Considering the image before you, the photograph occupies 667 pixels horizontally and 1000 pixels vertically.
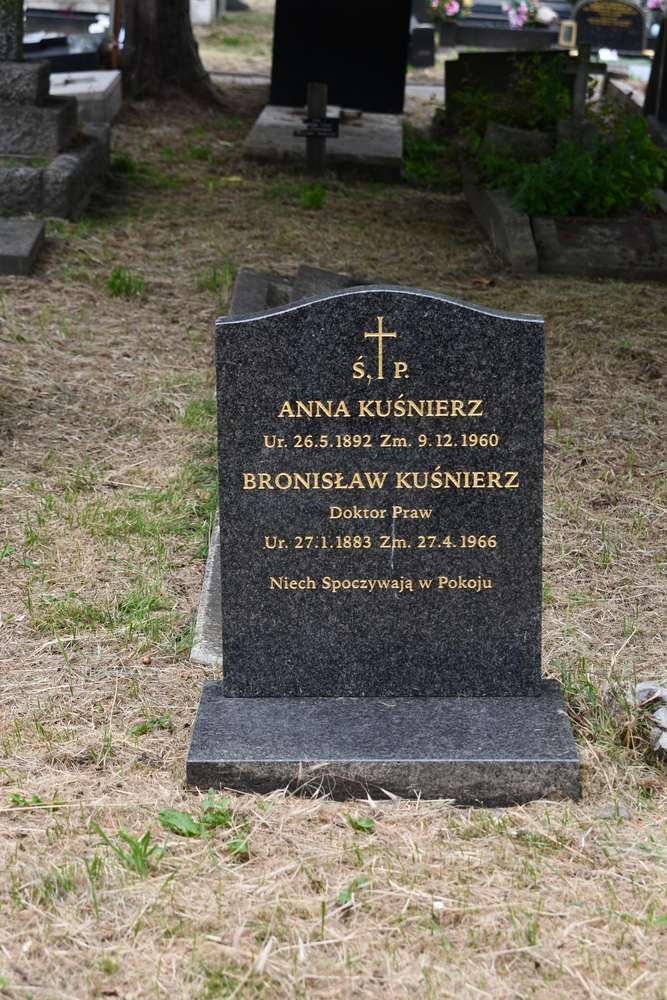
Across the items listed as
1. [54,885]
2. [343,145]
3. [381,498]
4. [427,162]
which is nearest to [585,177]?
[343,145]

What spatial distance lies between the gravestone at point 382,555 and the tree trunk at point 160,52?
1076cm

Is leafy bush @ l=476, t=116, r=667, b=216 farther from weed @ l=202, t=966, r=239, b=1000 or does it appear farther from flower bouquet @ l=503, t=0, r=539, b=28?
flower bouquet @ l=503, t=0, r=539, b=28

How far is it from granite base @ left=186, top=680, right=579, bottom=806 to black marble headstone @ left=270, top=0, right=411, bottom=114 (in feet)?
33.0

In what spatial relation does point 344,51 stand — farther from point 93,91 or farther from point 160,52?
point 93,91

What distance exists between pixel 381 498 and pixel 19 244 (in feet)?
15.1

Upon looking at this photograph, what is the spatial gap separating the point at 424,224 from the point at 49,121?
2774mm

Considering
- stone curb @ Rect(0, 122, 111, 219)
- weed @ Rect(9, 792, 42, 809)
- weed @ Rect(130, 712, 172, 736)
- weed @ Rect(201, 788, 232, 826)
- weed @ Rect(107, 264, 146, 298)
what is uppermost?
stone curb @ Rect(0, 122, 111, 219)

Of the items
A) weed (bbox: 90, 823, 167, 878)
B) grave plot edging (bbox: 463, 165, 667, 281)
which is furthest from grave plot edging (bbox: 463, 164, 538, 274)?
weed (bbox: 90, 823, 167, 878)

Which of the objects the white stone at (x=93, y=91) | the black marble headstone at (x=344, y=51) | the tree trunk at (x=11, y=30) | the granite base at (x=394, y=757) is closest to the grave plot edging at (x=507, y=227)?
the tree trunk at (x=11, y=30)

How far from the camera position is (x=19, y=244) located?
6.76m

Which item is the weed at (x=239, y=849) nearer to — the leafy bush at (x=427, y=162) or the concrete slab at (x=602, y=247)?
the concrete slab at (x=602, y=247)

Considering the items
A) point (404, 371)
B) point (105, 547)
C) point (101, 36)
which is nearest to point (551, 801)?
point (404, 371)

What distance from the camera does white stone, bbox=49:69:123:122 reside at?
10.6 metres

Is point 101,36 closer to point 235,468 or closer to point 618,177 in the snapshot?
point 618,177
